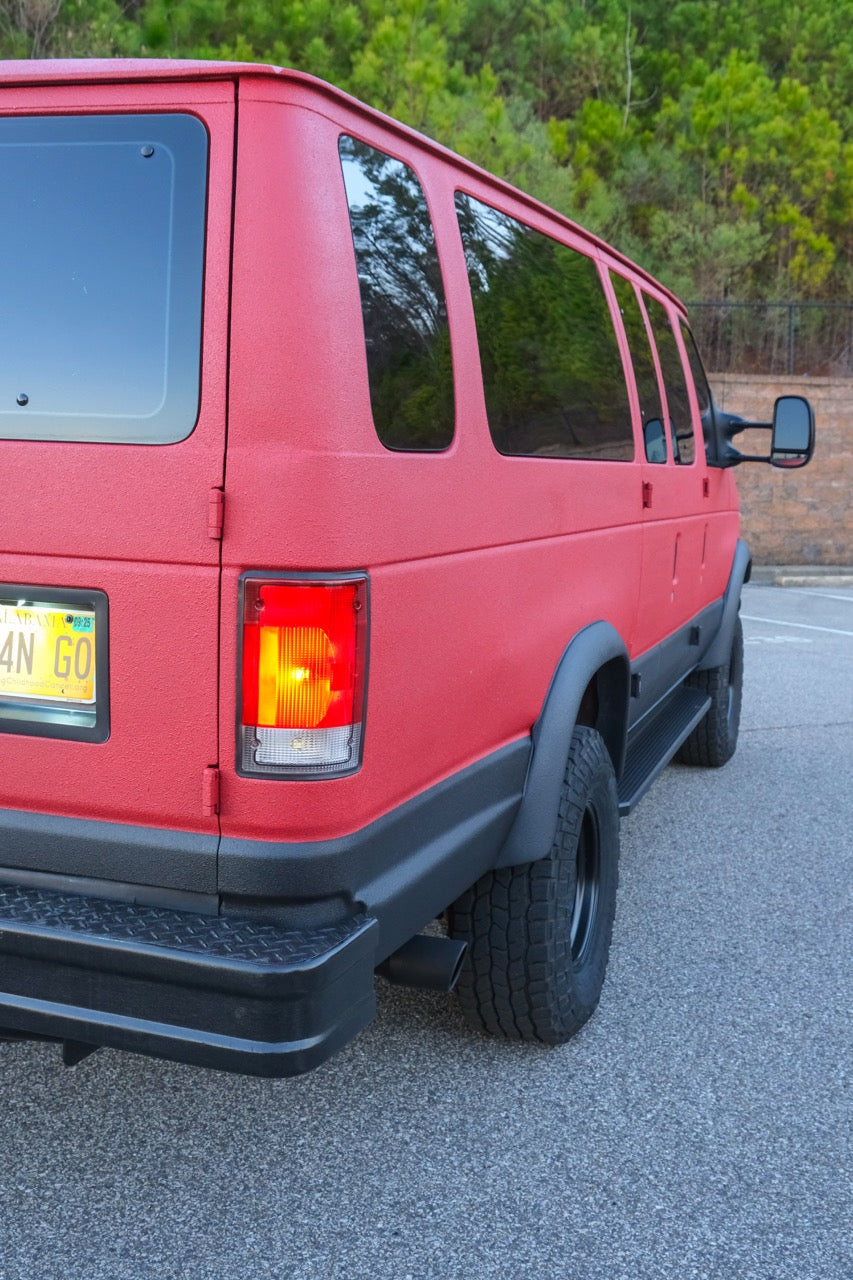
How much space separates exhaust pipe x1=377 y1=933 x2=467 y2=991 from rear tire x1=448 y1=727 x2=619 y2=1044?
377 mm

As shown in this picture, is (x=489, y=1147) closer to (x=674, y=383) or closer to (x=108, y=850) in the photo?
(x=108, y=850)

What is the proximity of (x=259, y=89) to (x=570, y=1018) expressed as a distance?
89.9 inches

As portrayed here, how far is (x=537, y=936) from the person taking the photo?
3.09 metres

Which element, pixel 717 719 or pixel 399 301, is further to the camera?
pixel 717 719

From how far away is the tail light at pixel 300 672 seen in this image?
212 cm

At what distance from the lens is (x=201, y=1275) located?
237 centimetres

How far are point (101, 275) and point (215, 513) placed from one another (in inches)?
20.2

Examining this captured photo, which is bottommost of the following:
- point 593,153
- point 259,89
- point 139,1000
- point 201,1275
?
point 201,1275

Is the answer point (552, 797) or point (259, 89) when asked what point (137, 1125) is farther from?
point (259, 89)

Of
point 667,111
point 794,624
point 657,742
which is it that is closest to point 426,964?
point 657,742

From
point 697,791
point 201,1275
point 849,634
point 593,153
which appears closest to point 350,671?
point 201,1275

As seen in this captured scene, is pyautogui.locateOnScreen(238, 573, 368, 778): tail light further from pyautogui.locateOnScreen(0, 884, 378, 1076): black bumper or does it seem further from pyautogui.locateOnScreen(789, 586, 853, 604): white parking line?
pyautogui.locateOnScreen(789, 586, 853, 604): white parking line

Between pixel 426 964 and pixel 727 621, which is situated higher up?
pixel 727 621

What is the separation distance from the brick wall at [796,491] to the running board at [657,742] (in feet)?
41.6
